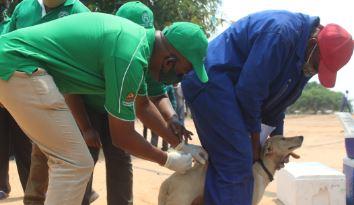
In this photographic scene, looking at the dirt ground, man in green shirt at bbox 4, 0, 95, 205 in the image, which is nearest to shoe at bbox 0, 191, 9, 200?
the dirt ground

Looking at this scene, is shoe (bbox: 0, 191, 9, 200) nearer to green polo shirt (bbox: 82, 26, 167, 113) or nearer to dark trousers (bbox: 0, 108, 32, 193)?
dark trousers (bbox: 0, 108, 32, 193)

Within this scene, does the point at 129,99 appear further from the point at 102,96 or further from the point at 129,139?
the point at 102,96

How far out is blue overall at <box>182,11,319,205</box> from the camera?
3010 mm

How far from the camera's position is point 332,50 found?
3.06 metres

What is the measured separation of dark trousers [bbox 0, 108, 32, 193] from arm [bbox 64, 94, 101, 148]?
120 cm

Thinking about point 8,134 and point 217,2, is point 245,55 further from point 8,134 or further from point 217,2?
point 217,2

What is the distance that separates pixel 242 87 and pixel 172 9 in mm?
6932

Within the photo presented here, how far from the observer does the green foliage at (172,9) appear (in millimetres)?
9219

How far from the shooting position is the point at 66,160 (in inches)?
97.9

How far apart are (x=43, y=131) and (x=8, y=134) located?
2.18 m

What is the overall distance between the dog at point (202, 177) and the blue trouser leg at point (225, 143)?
6.2 inches

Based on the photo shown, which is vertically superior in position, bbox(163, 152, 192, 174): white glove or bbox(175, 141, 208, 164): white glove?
bbox(163, 152, 192, 174): white glove

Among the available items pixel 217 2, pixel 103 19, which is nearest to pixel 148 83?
pixel 103 19

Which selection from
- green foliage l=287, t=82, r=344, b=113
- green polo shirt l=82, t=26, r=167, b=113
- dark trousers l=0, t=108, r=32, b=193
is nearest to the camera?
green polo shirt l=82, t=26, r=167, b=113
